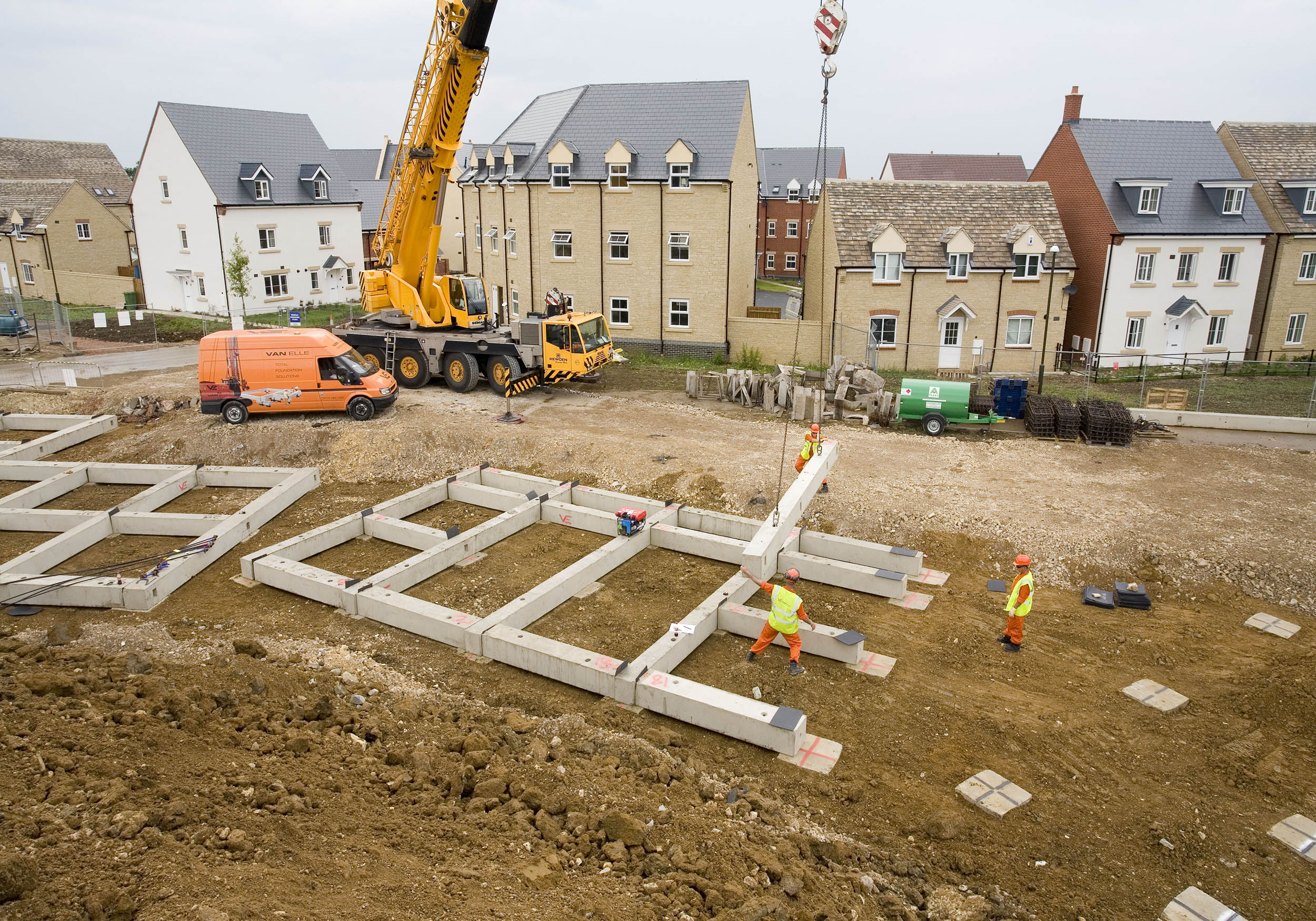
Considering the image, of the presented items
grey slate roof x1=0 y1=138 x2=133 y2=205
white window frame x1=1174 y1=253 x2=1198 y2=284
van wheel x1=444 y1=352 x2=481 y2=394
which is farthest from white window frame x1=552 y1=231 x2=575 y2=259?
grey slate roof x1=0 y1=138 x2=133 y2=205

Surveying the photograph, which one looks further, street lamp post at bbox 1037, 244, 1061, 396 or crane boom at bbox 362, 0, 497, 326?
street lamp post at bbox 1037, 244, 1061, 396

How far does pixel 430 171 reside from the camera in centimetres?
2120

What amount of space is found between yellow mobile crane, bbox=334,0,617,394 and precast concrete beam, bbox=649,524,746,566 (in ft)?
29.8

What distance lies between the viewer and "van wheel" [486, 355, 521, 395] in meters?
22.5

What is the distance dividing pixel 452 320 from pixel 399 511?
891cm

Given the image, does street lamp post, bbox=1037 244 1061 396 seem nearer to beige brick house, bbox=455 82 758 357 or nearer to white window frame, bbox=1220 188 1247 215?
white window frame, bbox=1220 188 1247 215

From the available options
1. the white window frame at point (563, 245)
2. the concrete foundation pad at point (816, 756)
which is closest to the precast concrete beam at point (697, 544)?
the concrete foundation pad at point (816, 756)

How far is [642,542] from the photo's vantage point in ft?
47.6

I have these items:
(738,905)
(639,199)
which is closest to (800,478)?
(738,905)

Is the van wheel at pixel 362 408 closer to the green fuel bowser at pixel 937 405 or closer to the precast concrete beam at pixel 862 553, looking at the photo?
the precast concrete beam at pixel 862 553

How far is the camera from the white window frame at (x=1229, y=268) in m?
31.5

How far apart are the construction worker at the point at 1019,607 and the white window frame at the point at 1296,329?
29886mm

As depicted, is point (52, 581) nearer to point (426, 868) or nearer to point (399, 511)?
point (399, 511)

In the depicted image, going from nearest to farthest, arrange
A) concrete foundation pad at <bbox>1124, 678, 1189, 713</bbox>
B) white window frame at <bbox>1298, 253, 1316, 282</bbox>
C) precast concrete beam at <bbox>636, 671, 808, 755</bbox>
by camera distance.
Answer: precast concrete beam at <bbox>636, 671, 808, 755</bbox> → concrete foundation pad at <bbox>1124, 678, 1189, 713</bbox> → white window frame at <bbox>1298, 253, 1316, 282</bbox>
